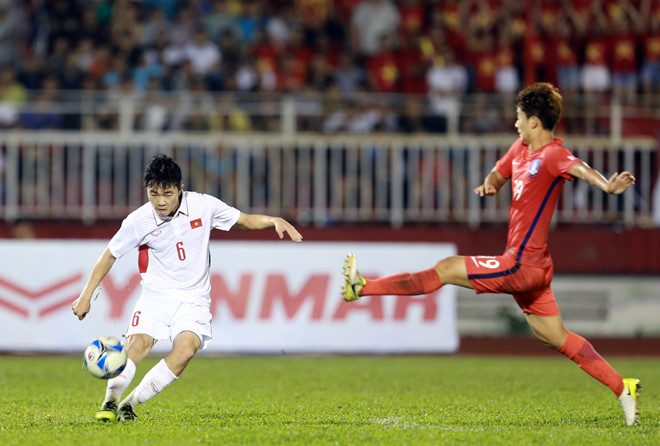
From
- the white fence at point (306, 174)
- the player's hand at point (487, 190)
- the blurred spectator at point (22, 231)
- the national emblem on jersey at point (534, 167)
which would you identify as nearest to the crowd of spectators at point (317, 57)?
the white fence at point (306, 174)

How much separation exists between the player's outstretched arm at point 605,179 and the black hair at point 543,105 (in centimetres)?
48

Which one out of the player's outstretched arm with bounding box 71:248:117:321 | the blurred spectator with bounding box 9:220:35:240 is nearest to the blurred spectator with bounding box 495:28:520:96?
the blurred spectator with bounding box 9:220:35:240

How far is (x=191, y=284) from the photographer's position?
7.32 meters

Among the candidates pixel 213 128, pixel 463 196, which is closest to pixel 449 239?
pixel 463 196

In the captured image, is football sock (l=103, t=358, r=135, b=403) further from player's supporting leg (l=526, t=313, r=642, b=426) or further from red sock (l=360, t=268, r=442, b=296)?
player's supporting leg (l=526, t=313, r=642, b=426)

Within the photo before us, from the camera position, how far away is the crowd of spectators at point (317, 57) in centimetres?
1532

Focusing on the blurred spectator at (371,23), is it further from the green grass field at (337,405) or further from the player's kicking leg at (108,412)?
the player's kicking leg at (108,412)

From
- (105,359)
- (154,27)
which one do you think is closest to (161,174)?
(105,359)

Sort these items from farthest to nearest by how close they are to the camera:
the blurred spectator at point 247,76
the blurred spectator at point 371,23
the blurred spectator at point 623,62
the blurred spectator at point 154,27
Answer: the blurred spectator at point 371,23
the blurred spectator at point 623,62
the blurred spectator at point 154,27
the blurred spectator at point 247,76

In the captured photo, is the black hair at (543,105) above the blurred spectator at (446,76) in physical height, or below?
below

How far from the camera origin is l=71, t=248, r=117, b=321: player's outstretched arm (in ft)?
22.8

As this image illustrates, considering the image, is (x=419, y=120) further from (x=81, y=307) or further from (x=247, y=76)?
(x=81, y=307)

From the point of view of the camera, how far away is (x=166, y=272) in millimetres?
7309

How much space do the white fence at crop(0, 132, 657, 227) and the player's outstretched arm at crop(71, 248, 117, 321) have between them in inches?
297
